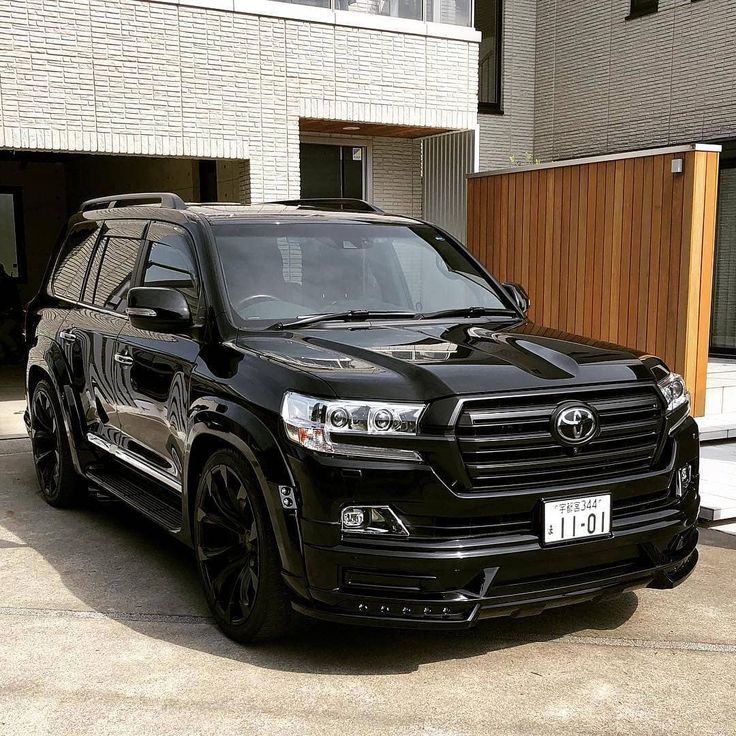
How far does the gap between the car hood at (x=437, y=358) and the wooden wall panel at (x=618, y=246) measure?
4668 mm

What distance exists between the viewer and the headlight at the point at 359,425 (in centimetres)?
354

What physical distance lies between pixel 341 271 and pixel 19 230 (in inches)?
721

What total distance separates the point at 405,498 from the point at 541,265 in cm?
734

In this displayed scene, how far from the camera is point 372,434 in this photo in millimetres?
3541

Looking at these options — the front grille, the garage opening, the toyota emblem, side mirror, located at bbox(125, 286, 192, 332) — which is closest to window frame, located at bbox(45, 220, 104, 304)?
side mirror, located at bbox(125, 286, 192, 332)

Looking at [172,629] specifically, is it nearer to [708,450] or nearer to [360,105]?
[708,450]

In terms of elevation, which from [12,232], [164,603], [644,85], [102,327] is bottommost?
[164,603]

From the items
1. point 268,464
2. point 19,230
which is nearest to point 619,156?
point 268,464

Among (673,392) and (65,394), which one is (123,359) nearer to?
(65,394)

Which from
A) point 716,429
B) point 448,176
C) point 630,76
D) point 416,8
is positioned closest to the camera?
point 716,429

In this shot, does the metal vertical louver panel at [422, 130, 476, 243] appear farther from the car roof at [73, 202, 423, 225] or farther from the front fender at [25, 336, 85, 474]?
the front fender at [25, 336, 85, 474]

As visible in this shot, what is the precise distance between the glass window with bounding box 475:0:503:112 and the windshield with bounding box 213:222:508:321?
13.9m

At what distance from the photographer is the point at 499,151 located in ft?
61.5

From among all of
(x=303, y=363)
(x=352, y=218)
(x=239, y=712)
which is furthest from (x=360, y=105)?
(x=239, y=712)
